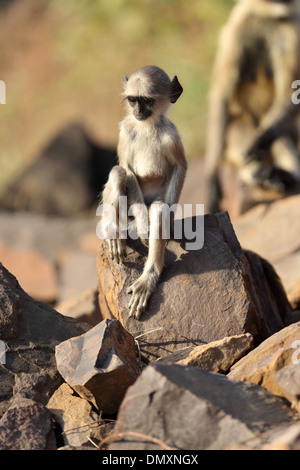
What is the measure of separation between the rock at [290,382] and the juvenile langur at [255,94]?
4801 mm

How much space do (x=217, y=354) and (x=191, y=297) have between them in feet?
1.59

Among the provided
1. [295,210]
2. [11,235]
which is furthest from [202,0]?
[295,210]

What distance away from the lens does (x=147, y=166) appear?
12.8 feet

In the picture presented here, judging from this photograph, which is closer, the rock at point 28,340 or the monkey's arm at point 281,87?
the rock at point 28,340

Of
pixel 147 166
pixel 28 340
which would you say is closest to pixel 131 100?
pixel 147 166

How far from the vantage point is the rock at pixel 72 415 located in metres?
2.90

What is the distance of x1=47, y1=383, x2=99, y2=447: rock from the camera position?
2902 millimetres

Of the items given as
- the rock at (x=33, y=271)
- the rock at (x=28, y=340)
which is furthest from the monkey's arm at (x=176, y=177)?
the rock at (x=33, y=271)

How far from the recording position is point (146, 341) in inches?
141

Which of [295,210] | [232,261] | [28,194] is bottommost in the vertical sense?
[232,261]

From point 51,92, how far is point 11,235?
6791 mm

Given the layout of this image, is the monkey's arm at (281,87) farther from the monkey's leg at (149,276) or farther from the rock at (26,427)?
the rock at (26,427)

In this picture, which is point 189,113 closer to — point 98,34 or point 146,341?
point 98,34

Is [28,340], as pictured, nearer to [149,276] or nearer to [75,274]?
[149,276]
